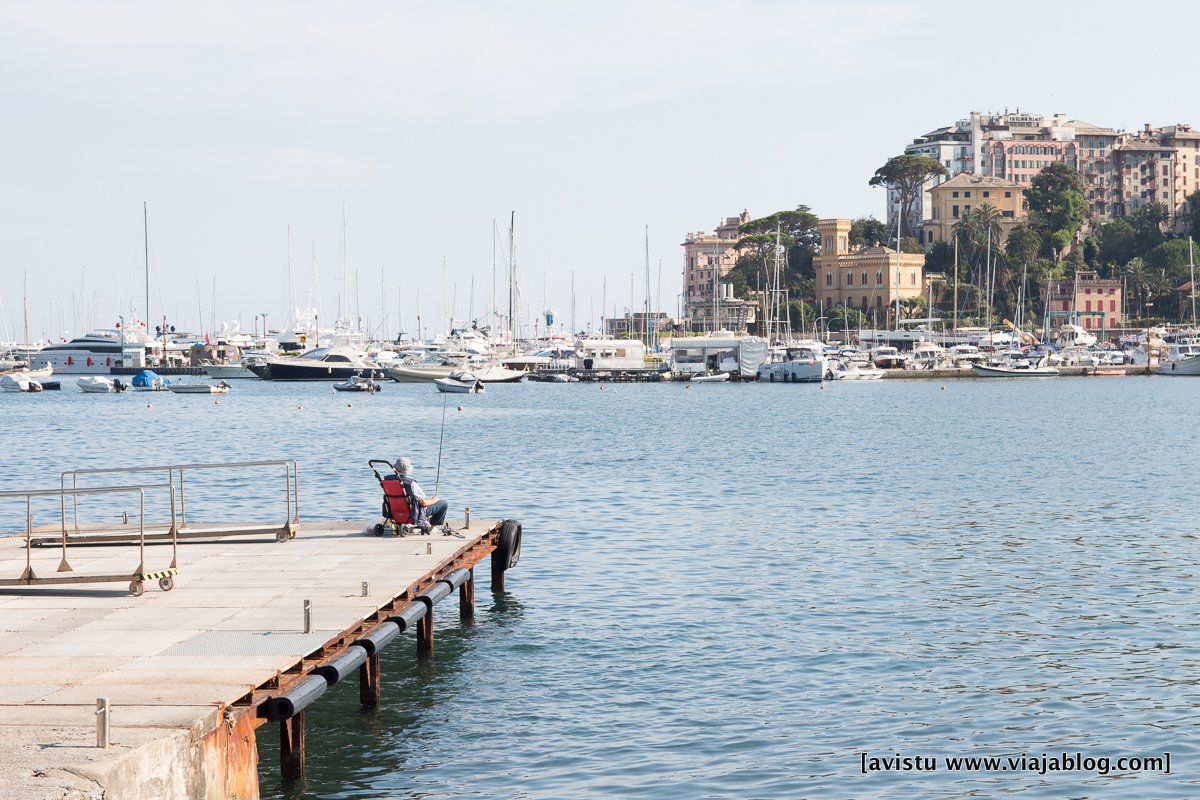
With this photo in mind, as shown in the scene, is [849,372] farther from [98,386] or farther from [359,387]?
[98,386]

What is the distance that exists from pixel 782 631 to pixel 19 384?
132m

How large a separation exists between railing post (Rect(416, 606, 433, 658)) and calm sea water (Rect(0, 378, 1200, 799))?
241mm

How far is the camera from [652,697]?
61.8 ft

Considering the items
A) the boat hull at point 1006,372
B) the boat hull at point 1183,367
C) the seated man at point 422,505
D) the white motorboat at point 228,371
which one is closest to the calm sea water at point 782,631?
the seated man at point 422,505

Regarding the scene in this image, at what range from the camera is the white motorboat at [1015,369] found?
520 feet

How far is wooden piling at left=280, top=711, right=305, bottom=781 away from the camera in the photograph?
49.3 feet

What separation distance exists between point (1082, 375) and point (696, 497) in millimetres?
134610

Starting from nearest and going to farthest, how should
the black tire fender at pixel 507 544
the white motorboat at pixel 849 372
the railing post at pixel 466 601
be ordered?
the railing post at pixel 466 601, the black tire fender at pixel 507 544, the white motorboat at pixel 849 372

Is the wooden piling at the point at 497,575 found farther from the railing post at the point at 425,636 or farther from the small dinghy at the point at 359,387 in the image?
the small dinghy at the point at 359,387

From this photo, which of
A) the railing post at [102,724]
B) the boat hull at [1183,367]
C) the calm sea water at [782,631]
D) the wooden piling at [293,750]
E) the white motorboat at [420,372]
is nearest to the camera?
the railing post at [102,724]

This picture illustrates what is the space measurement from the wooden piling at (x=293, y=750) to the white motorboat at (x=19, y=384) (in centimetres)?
13412

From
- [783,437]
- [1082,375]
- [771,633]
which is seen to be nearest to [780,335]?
[1082,375]

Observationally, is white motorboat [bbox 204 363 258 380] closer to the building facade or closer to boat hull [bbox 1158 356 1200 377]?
boat hull [bbox 1158 356 1200 377]

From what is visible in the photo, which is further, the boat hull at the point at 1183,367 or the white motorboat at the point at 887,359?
the white motorboat at the point at 887,359
